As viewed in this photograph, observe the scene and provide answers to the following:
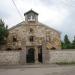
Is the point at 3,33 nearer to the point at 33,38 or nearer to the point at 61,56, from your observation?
the point at 33,38

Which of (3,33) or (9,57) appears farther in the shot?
(3,33)

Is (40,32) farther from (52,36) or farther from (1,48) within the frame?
(1,48)

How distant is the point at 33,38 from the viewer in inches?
1559

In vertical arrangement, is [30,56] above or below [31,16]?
below

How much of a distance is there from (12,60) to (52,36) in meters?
8.41

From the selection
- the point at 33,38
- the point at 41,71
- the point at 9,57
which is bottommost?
the point at 41,71

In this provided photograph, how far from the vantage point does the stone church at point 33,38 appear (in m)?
39.2

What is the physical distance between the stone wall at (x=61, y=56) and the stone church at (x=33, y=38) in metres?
1.98

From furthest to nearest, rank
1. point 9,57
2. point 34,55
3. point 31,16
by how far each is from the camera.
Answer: point 31,16 → point 34,55 → point 9,57

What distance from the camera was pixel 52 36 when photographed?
131ft

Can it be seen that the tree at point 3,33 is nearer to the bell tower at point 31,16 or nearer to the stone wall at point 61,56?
the bell tower at point 31,16

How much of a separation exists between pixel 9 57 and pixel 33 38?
18.5 ft

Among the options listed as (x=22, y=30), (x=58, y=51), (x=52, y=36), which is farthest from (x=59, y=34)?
(x=22, y=30)

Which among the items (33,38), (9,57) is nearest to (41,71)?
(9,57)
